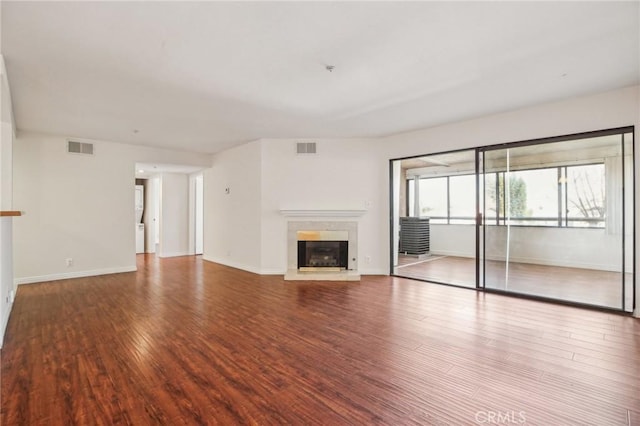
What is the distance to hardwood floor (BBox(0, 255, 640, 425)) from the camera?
179 cm

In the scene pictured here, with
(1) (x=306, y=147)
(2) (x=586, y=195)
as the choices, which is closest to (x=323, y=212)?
(1) (x=306, y=147)

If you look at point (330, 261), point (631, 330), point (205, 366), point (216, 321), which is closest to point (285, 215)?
point (330, 261)

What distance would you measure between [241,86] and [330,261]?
3.53 meters

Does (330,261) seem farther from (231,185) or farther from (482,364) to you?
(482,364)

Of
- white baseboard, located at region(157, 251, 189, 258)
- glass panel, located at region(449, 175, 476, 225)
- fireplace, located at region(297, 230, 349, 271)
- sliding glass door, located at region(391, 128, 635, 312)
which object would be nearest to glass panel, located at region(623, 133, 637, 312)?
sliding glass door, located at region(391, 128, 635, 312)

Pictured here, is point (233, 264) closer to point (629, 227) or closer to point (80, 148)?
point (80, 148)

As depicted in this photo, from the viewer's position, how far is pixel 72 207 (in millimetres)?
5445

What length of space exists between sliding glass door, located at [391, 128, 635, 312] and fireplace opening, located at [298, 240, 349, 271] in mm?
1037

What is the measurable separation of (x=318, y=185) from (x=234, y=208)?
1.98m

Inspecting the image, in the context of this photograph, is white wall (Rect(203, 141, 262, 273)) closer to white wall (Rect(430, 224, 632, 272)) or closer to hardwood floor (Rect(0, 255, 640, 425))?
hardwood floor (Rect(0, 255, 640, 425))

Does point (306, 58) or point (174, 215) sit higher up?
point (306, 58)

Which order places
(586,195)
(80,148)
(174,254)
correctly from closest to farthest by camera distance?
1. (586,195)
2. (80,148)
3. (174,254)

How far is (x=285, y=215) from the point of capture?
5.71m

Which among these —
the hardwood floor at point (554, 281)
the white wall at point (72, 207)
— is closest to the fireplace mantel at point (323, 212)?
the hardwood floor at point (554, 281)
